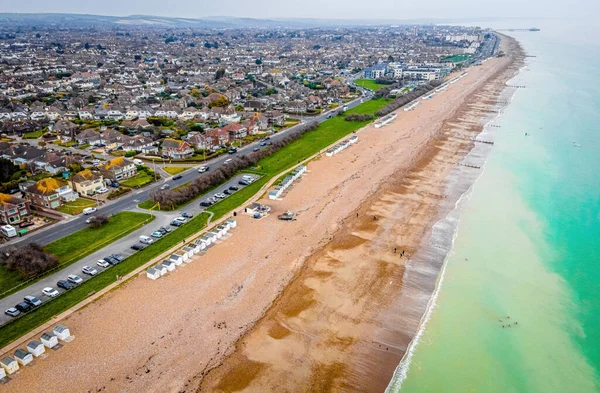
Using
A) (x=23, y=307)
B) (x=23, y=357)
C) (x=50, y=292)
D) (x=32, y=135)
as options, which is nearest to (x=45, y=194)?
(x=50, y=292)

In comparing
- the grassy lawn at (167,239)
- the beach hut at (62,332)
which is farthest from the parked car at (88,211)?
the beach hut at (62,332)

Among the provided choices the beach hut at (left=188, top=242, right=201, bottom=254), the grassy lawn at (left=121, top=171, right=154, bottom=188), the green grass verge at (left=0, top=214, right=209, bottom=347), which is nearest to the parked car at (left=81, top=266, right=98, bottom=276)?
the green grass verge at (left=0, top=214, right=209, bottom=347)

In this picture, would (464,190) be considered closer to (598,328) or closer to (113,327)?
(598,328)

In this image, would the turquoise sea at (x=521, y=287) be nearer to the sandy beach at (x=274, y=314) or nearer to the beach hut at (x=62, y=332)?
the sandy beach at (x=274, y=314)

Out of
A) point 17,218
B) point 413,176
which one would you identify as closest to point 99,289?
point 17,218

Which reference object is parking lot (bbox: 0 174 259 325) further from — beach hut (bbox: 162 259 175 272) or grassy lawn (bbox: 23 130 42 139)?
grassy lawn (bbox: 23 130 42 139)

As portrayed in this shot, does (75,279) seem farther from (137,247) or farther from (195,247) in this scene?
(195,247)

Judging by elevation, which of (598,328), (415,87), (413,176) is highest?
(415,87)
